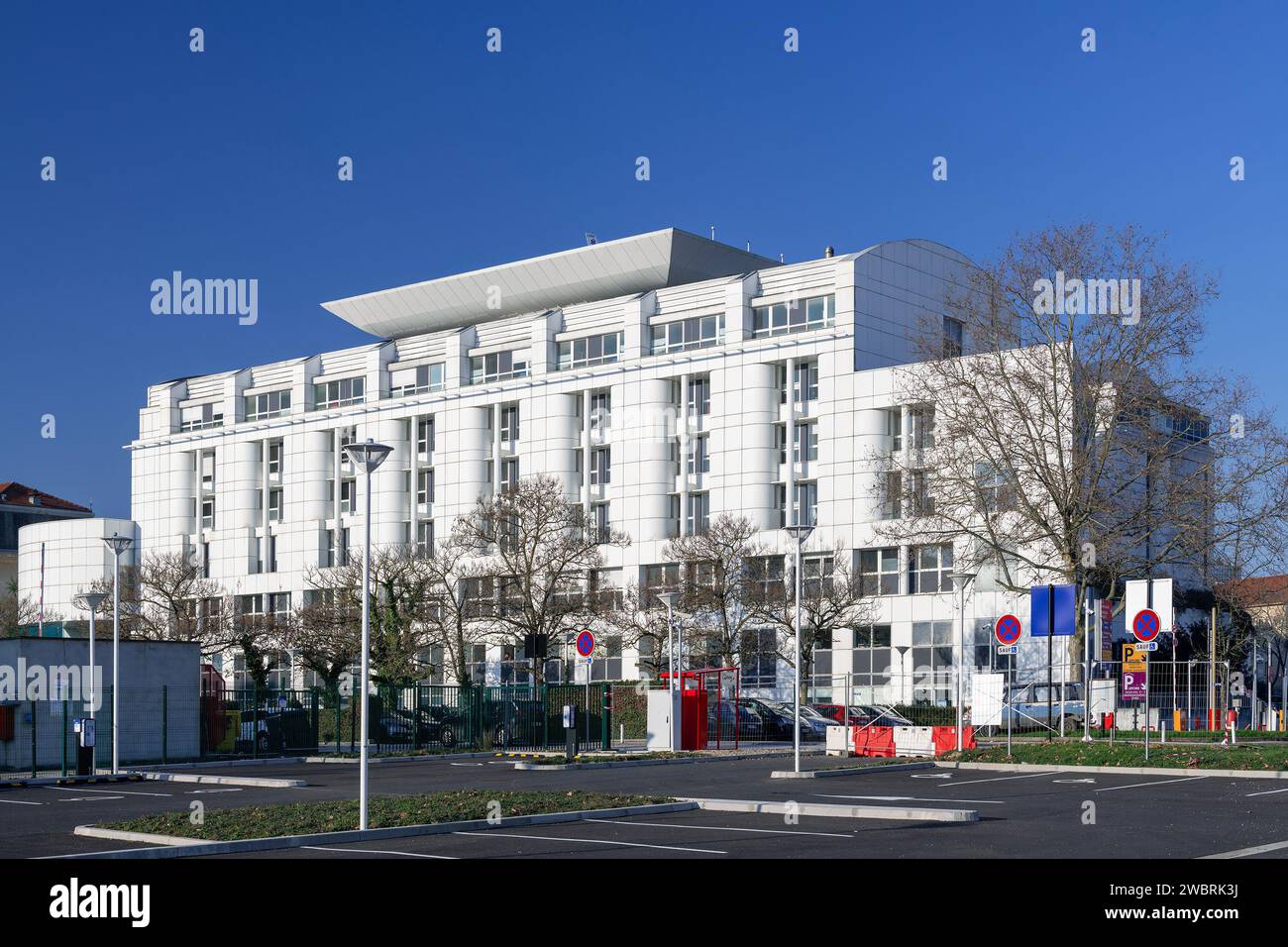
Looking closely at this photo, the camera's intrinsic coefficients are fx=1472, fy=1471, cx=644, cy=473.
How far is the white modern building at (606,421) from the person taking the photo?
228 feet

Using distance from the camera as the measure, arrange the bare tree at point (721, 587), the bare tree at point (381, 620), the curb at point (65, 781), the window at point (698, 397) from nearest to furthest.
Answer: the curb at point (65, 781)
the bare tree at point (381, 620)
the bare tree at point (721, 587)
the window at point (698, 397)

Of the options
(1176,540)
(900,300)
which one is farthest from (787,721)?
(900,300)

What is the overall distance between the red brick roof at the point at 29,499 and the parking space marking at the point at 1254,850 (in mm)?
134491

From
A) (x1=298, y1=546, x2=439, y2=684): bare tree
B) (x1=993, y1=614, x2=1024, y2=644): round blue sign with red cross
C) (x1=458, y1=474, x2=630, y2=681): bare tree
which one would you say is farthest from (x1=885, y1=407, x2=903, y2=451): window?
(x1=993, y1=614, x2=1024, y2=644): round blue sign with red cross

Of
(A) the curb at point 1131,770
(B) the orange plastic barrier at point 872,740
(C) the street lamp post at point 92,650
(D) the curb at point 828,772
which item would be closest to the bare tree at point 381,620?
(C) the street lamp post at point 92,650

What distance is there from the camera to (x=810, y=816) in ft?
64.2

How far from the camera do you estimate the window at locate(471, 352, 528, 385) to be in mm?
81688

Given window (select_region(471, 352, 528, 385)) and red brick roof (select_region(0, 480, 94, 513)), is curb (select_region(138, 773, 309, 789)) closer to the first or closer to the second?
window (select_region(471, 352, 528, 385))

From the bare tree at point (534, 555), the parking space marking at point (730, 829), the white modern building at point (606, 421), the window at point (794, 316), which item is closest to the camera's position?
the parking space marking at point (730, 829)

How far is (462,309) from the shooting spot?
8762cm

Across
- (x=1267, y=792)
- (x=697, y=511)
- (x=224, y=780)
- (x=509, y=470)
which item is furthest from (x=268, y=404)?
(x=1267, y=792)

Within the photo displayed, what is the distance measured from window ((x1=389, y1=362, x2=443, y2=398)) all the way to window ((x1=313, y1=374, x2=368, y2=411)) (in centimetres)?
202

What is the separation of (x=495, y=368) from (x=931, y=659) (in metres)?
30.2

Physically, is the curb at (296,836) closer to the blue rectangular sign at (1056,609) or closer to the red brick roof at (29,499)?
the blue rectangular sign at (1056,609)
